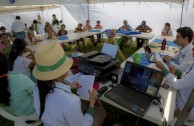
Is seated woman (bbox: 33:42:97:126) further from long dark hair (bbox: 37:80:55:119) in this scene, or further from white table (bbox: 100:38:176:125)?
white table (bbox: 100:38:176:125)

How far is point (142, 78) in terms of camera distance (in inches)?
64.3

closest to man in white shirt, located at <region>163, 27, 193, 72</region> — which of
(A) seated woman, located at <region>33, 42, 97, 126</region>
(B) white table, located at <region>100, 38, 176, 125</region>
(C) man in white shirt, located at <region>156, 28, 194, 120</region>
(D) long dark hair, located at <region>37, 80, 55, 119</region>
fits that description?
(C) man in white shirt, located at <region>156, 28, 194, 120</region>

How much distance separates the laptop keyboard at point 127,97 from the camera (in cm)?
153

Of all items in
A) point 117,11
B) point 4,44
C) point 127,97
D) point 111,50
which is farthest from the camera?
point 117,11

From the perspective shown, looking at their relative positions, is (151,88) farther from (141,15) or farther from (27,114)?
(141,15)

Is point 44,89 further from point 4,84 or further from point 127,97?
point 127,97

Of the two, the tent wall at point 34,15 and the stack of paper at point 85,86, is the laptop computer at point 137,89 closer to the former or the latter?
the stack of paper at point 85,86

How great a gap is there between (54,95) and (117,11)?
326 inches

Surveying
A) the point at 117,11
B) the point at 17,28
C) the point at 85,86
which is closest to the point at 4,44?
the point at 17,28

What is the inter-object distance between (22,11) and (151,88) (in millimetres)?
10803

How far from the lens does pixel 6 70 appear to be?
1492 mm

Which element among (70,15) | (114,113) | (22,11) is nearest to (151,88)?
(114,113)

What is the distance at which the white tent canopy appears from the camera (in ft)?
23.8

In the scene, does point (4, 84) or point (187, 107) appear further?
point (4, 84)
